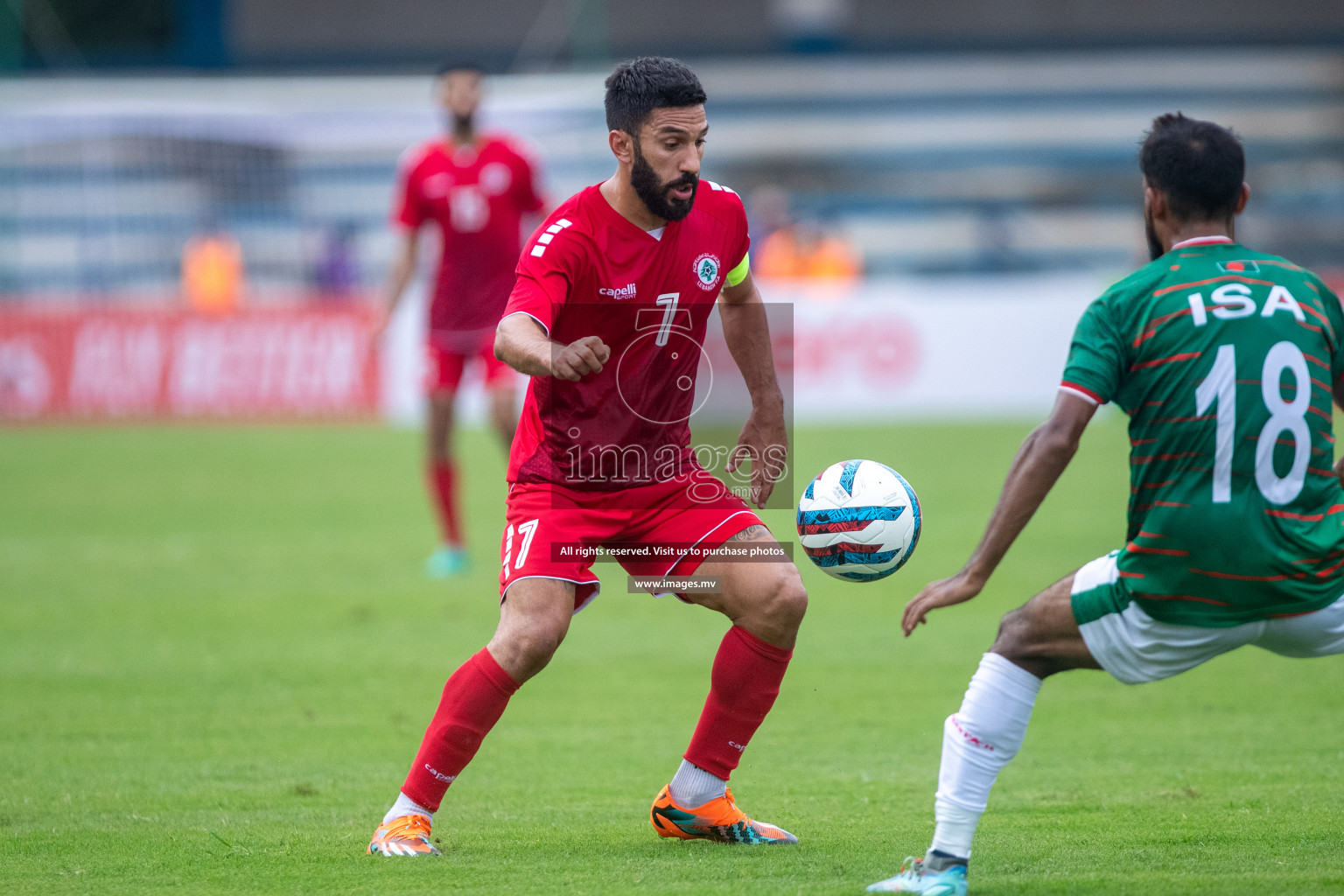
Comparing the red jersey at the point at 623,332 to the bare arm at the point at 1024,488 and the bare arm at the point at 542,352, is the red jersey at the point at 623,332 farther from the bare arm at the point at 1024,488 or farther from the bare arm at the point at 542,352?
the bare arm at the point at 1024,488

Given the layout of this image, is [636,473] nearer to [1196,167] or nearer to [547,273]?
[547,273]

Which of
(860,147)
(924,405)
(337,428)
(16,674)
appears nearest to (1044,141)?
(860,147)

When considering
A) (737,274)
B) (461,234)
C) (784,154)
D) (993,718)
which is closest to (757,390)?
(737,274)

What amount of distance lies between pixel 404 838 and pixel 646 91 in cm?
229

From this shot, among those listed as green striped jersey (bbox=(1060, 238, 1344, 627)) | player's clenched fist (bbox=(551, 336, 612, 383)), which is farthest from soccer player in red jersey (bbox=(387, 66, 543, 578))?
green striped jersey (bbox=(1060, 238, 1344, 627))

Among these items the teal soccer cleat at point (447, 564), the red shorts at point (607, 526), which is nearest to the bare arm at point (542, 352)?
the red shorts at point (607, 526)

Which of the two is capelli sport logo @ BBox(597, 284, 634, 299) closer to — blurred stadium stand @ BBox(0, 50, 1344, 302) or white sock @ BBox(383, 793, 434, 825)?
white sock @ BBox(383, 793, 434, 825)

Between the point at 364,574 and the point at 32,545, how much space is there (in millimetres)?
3126

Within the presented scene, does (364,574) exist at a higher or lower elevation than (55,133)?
lower

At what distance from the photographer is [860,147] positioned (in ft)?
108

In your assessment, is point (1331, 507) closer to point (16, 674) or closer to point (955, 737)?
point (955, 737)

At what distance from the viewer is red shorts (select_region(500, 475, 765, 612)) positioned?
4.38 m

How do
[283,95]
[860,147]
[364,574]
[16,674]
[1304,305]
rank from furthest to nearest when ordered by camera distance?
[860,147]
[283,95]
[364,574]
[16,674]
[1304,305]

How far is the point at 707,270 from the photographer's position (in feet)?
15.0
